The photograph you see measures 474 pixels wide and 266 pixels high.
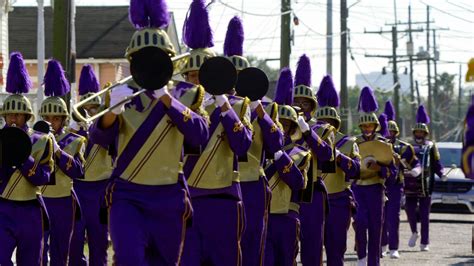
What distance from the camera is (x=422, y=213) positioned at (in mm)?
23703

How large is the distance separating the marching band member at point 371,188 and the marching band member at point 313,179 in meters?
2.99

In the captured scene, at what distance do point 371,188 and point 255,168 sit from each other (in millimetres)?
6062

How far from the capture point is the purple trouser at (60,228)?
556 inches

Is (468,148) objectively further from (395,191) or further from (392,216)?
(395,191)

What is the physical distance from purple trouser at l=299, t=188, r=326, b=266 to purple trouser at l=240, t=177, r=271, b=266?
187 cm

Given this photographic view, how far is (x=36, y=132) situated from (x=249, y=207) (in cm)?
224

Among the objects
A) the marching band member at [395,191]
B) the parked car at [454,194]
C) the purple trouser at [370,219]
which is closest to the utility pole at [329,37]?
the parked car at [454,194]

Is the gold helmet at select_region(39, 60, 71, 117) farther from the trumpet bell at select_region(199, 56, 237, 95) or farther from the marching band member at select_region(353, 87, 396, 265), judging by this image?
the marching band member at select_region(353, 87, 396, 265)

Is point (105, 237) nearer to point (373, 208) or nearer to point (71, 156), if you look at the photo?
point (71, 156)

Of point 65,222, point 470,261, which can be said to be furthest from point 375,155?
point 65,222

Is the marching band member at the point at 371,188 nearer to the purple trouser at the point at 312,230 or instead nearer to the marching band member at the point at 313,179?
the marching band member at the point at 313,179

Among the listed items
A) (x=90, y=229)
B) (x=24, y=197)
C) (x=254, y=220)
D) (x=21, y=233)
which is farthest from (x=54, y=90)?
(x=254, y=220)

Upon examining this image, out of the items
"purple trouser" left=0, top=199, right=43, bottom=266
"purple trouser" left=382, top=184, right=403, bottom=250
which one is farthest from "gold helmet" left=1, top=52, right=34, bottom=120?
"purple trouser" left=382, top=184, right=403, bottom=250

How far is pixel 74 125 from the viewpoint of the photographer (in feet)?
50.6
